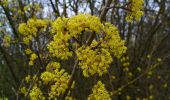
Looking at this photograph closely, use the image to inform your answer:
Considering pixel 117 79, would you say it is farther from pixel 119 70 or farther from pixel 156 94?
pixel 156 94

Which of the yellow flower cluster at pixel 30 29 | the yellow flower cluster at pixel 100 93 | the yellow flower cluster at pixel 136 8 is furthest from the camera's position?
the yellow flower cluster at pixel 30 29

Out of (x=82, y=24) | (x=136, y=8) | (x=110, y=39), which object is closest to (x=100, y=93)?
(x=110, y=39)

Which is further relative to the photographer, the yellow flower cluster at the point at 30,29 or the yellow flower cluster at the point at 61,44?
the yellow flower cluster at the point at 30,29

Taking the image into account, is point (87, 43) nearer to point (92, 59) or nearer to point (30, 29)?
point (92, 59)

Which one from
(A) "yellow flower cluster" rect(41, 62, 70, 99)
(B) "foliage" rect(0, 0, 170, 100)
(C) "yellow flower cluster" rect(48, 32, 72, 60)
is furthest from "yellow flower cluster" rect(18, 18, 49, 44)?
(C) "yellow flower cluster" rect(48, 32, 72, 60)

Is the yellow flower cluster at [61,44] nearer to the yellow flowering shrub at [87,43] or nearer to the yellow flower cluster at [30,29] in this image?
the yellow flowering shrub at [87,43]

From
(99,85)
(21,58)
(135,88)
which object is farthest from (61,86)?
(135,88)

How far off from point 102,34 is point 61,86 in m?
0.62

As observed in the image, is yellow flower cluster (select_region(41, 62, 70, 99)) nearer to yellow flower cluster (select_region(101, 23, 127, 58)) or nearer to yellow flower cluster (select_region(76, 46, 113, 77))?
yellow flower cluster (select_region(76, 46, 113, 77))

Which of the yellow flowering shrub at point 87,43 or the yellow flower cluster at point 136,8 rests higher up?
the yellow flower cluster at point 136,8

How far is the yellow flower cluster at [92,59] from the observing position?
347 centimetres

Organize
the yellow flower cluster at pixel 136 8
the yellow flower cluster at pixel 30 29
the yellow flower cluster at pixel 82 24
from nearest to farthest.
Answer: the yellow flower cluster at pixel 82 24 < the yellow flower cluster at pixel 136 8 < the yellow flower cluster at pixel 30 29

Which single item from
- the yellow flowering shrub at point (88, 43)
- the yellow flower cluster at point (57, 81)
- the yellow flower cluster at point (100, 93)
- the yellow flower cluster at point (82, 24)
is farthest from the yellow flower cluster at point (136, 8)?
the yellow flower cluster at point (57, 81)

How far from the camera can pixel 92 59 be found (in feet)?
11.4
